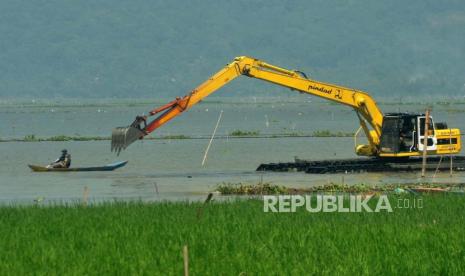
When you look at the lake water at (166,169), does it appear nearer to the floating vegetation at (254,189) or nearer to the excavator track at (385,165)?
the excavator track at (385,165)

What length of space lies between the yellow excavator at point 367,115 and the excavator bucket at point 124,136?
2.88ft

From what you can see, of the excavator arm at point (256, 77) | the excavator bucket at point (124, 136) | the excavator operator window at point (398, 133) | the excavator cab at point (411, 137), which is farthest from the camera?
the excavator operator window at point (398, 133)

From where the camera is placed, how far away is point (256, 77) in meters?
41.2

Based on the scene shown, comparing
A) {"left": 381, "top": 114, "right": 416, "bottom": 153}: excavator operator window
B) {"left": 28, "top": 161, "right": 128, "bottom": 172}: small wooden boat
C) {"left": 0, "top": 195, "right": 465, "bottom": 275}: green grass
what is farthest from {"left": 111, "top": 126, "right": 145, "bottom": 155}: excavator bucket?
{"left": 0, "top": 195, "right": 465, "bottom": 275}: green grass

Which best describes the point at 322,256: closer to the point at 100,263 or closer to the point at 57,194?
the point at 100,263

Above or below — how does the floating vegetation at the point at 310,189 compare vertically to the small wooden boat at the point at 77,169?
below

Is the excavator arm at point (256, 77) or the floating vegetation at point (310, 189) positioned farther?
the excavator arm at point (256, 77)

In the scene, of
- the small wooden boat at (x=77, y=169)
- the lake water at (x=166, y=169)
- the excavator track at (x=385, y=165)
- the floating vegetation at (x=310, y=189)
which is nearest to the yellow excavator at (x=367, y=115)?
the excavator track at (x=385, y=165)

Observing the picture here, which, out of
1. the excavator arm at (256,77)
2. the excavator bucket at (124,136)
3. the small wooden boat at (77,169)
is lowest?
the small wooden boat at (77,169)

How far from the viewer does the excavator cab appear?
41.8m

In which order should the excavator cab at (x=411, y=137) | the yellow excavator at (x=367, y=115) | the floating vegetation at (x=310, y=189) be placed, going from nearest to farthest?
1. the floating vegetation at (x=310, y=189)
2. the yellow excavator at (x=367, y=115)
3. the excavator cab at (x=411, y=137)

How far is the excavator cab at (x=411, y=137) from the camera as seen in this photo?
4178cm

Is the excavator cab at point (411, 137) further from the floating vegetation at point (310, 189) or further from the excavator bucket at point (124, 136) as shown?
the excavator bucket at point (124, 136)

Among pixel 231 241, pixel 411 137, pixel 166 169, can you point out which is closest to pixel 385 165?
pixel 411 137
